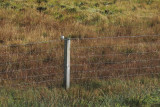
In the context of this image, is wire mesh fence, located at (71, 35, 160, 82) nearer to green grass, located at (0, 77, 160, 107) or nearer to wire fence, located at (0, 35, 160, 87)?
wire fence, located at (0, 35, 160, 87)

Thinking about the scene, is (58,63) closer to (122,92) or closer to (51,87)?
(51,87)

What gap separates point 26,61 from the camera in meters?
7.62

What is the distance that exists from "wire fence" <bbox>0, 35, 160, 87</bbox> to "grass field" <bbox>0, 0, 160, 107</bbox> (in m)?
0.02

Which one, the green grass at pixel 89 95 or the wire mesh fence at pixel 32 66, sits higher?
the wire mesh fence at pixel 32 66

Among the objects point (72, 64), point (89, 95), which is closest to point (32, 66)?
point (72, 64)

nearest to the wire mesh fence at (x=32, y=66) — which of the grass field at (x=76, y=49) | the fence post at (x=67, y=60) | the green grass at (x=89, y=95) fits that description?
the grass field at (x=76, y=49)

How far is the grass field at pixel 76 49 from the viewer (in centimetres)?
530

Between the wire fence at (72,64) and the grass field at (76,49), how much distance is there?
0.02 m

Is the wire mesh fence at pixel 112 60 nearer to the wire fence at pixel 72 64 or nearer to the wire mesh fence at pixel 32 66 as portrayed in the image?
the wire fence at pixel 72 64

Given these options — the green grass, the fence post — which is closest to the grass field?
the green grass

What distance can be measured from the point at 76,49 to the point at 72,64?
4.96ft

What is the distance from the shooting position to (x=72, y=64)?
7.08 meters

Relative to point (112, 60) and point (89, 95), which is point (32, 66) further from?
point (89, 95)

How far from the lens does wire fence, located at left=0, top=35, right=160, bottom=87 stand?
21.3 feet
